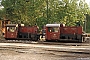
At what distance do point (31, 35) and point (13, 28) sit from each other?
3.12 meters

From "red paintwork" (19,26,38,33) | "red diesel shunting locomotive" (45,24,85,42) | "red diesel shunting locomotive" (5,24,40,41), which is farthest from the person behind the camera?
"red paintwork" (19,26,38,33)

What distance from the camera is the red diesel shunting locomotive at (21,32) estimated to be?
38469 mm

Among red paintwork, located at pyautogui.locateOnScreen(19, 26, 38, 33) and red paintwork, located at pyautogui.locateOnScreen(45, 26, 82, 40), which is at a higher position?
red paintwork, located at pyautogui.locateOnScreen(19, 26, 38, 33)

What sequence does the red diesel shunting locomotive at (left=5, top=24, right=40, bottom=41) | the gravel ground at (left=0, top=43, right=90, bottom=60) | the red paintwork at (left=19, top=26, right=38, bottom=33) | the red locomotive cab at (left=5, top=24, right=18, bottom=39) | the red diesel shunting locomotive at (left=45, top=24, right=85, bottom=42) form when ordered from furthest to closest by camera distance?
the red locomotive cab at (left=5, top=24, right=18, bottom=39) → the red paintwork at (left=19, top=26, right=38, bottom=33) → the red diesel shunting locomotive at (left=5, top=24, right=40, bottom=41) → the red diesel shunting locomotive at (left=45, top=24, right=85, bottom=42) → the gravel ground at (left=0, top=43, right=90, bottom=60)

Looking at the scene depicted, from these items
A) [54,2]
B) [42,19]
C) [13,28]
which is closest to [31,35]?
[13,28]

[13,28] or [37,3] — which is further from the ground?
[37,3]

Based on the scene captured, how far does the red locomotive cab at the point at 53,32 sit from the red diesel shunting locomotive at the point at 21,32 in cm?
246

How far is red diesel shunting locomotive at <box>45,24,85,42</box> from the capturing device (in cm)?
3556

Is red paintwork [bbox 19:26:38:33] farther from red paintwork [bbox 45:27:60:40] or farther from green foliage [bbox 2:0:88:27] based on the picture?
green foliage [bbox 2:0:88:27]

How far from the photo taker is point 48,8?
1816 inches

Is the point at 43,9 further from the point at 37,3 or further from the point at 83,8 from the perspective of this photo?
the point at 83,8

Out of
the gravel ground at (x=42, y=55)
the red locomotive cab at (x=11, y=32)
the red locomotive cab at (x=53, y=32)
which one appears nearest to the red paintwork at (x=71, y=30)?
the red locomotive cab at (x=53, y=32)

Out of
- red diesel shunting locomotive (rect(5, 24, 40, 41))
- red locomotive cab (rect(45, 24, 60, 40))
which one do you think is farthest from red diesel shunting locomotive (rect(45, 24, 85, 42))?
red diesel shunting locomotive (rect(5, 24, 40, 41))

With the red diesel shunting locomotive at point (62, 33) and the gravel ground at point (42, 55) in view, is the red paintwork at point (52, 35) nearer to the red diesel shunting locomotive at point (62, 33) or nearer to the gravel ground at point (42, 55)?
the red diesel shunting locomotive at point (62, 33)
